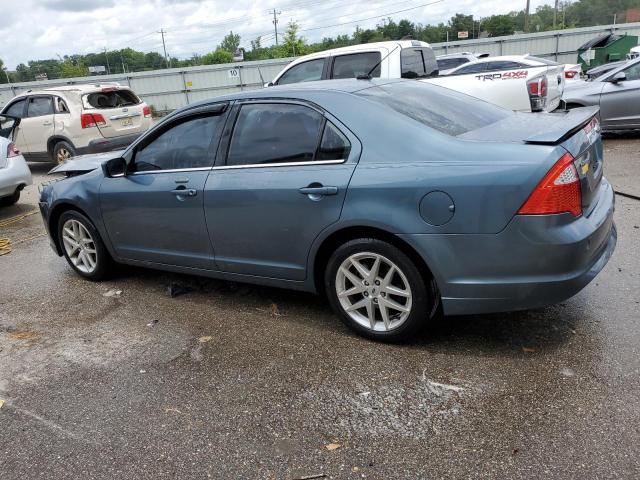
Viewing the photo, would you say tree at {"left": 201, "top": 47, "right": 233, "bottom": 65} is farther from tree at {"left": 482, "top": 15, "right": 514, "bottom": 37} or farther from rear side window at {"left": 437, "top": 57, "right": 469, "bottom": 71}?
rear side window at {"left": 437, "top": 57, "right": 469, "bottom": 71}

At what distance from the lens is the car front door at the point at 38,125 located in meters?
11.6

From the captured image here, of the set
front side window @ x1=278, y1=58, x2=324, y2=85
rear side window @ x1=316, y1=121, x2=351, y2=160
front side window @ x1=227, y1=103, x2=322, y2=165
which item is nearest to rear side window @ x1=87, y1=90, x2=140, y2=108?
front side window @ x1=278, y1=58, x2=324, y2=85

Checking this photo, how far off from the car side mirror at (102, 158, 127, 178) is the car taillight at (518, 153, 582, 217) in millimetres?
3139

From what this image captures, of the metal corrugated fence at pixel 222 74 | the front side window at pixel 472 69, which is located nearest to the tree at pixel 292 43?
the metal corrugated fence at pixel 222 74

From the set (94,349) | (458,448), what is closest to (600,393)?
(458,448)

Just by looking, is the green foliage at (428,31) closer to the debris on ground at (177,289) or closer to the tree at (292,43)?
the tree at (292,43)

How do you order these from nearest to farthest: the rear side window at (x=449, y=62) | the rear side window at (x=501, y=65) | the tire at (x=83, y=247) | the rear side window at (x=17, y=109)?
the tire at (x=83, y=247) → the rear side window at (x=501, y=65) → the rear side window at (x=17, y=109) → the rear side window at (x=449, y=62)

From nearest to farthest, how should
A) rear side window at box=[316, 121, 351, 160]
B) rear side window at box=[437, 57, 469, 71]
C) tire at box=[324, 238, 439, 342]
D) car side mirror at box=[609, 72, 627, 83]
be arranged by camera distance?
tire at box=[324, 238, 439, 342] → rear side window at box=[316, 121, 351, 160] → car side mirror at box=[609, 72, 627, 83] → rear side window at box=[437, 57, 469, 71]

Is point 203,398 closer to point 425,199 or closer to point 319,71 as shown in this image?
point 425,199

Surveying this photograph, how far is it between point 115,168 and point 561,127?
132 inches

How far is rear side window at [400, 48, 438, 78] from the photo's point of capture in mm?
8523

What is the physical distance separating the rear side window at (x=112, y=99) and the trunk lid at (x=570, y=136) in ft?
31.8

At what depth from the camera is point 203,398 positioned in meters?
3.14

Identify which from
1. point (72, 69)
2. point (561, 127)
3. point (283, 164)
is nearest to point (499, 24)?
point (72, 69)
